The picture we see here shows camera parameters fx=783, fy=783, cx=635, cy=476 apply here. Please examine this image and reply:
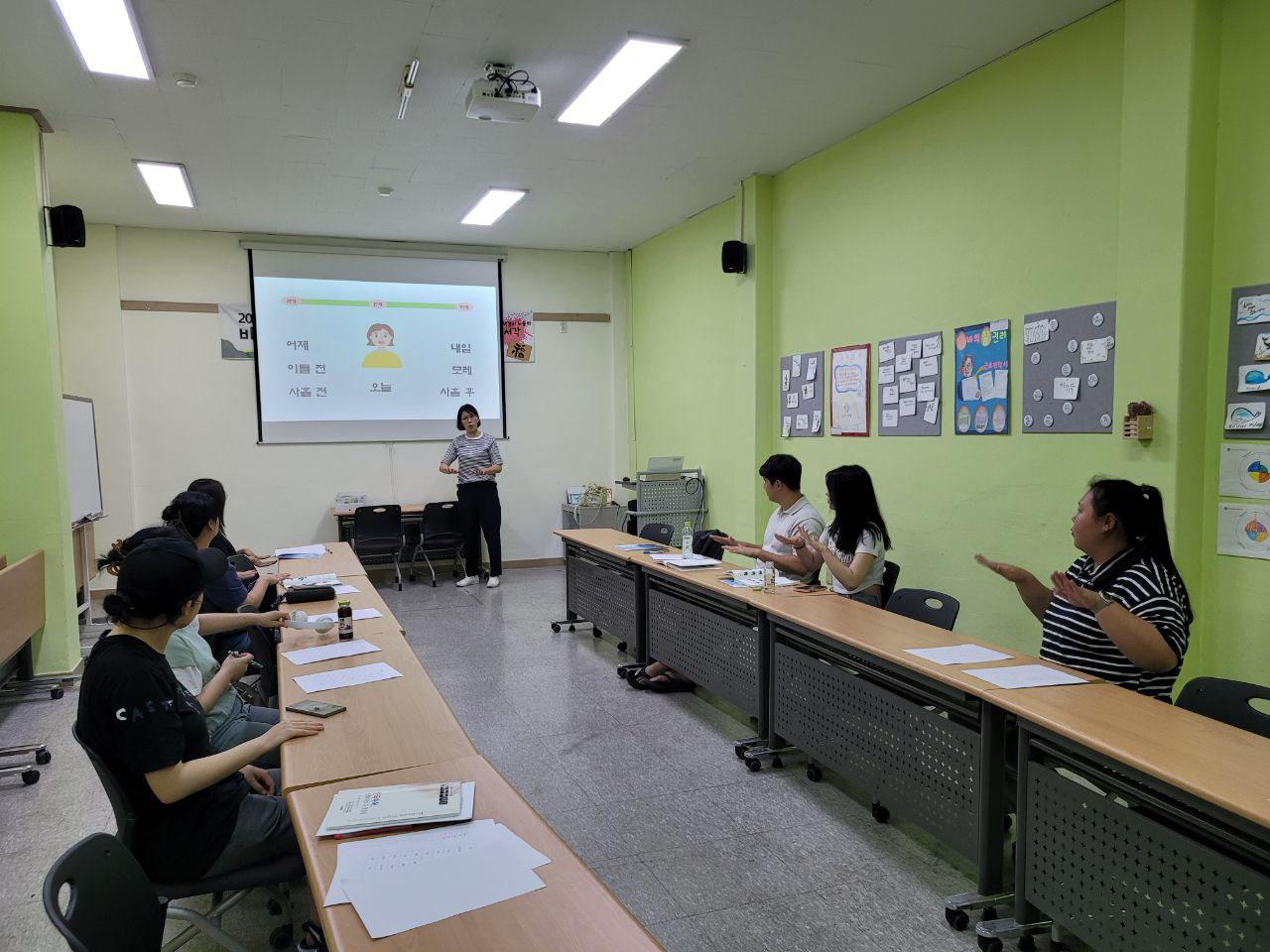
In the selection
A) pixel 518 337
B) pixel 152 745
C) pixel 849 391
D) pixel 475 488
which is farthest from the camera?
pixel 518 337

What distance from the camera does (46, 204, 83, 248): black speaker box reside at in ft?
15.8

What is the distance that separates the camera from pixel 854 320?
530 cm

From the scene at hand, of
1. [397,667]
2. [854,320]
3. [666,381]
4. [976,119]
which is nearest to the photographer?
[397,667]

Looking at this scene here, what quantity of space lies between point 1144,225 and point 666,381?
4.98 metres

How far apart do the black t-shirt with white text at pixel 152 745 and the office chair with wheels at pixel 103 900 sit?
0.95 ft

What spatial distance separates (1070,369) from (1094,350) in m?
0.15

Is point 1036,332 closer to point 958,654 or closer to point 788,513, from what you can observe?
point 788,513

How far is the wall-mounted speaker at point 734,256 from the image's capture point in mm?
6246

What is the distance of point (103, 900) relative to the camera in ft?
4.43

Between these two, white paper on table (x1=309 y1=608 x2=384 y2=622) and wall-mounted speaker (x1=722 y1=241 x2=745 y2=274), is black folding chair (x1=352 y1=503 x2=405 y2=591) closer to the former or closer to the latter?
wall-mounted speaker (x1=722 y1=241 x2=745 y2=274)

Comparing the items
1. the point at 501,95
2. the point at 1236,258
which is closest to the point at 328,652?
the point at 501,95

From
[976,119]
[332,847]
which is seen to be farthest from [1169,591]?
[976,119]

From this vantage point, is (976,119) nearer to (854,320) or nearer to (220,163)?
(854,320)

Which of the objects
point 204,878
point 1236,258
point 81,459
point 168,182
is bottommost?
point 204,878
